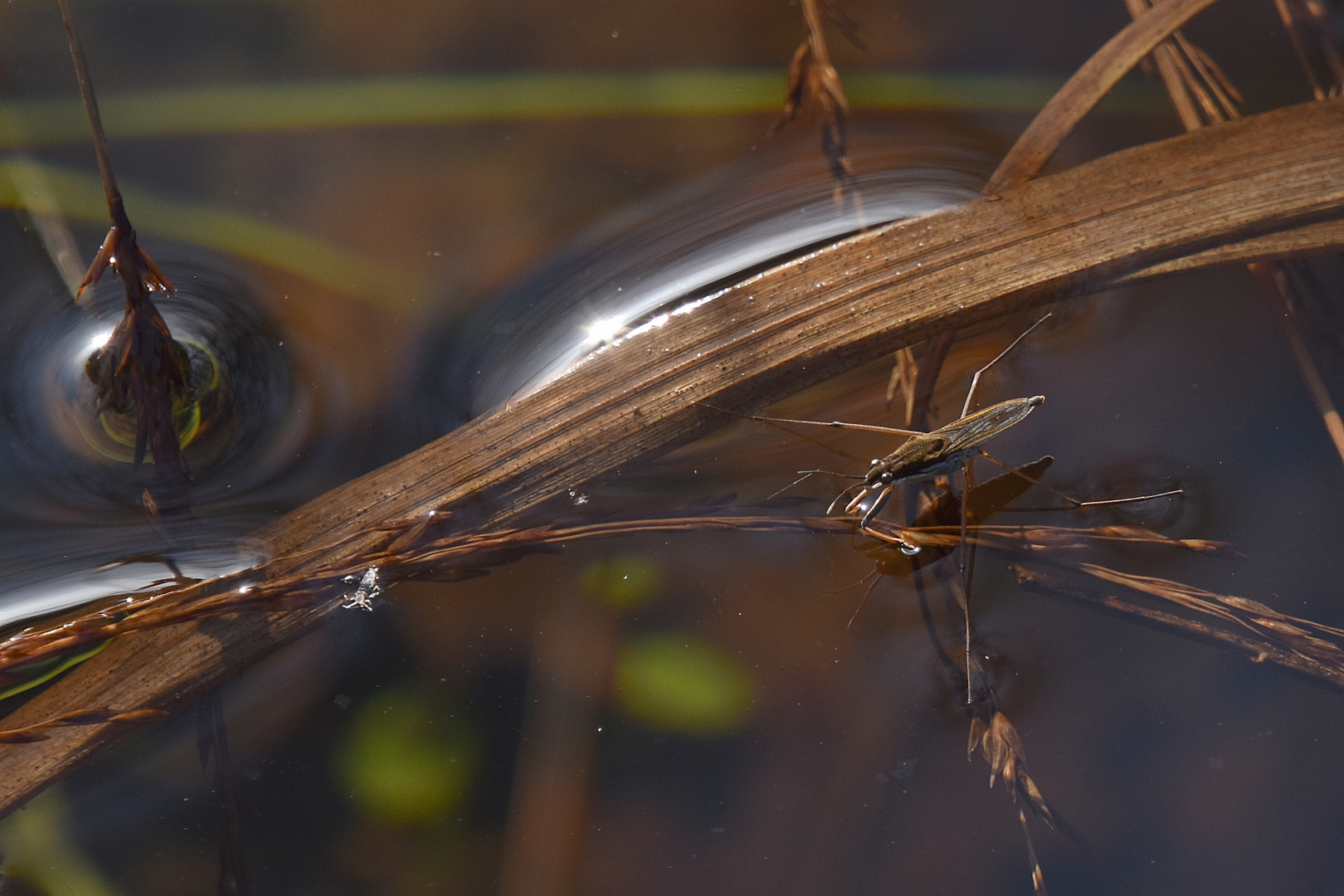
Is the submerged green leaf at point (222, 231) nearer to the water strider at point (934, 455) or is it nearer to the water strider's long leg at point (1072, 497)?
the water strider at point (934, 455)

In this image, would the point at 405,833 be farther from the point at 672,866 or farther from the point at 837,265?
the point at 837,265

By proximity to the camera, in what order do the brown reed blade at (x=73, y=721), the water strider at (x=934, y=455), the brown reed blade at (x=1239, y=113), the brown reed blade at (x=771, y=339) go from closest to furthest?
the brown reed blade at (x=73, y=721) < the brown reed blade at (x=771, y=339) < the water strider at (x=934, y=455) < the brown reed blade at (x=1239, y=113)

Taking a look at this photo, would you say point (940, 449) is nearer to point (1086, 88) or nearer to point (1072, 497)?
point (1072, 497)

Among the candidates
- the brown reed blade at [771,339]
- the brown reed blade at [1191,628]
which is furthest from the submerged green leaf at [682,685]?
the brown reed blade at [1191,628]

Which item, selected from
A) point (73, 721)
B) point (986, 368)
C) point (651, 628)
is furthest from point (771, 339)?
point (73, 721)

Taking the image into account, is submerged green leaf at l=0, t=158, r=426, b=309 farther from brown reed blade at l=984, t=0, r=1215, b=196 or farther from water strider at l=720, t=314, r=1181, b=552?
brown reed blade at l=984, t=0, r=1215, b=196

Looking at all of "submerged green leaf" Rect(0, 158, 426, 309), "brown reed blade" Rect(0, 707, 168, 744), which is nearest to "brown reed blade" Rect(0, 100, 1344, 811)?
"brown reed blade" Rect(0, 707, 168, 744)
